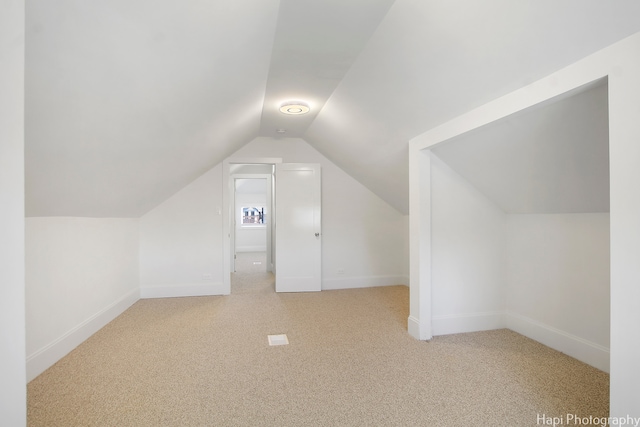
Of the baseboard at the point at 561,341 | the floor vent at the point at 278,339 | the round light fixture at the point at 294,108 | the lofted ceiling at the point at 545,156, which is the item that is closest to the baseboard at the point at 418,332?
the baseboard at the point at 561,341

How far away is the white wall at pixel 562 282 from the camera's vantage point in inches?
108

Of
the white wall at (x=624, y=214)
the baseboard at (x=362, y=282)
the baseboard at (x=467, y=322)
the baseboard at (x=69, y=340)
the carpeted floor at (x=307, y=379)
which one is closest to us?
the white wall at (x=624, y=214)

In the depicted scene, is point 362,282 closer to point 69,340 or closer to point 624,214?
point 69,340

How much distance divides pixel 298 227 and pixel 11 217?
187 inches

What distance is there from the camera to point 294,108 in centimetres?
419

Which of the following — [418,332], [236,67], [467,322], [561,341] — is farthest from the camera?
[467,322]

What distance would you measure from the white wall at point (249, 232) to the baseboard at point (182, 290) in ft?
19.6

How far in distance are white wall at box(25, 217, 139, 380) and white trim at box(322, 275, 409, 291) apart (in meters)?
2.94

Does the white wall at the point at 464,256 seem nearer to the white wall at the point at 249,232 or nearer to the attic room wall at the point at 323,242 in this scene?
the attic room wall at the point at 323,242

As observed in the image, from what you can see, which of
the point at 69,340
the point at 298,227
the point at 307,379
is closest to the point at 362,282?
the point at 298,227

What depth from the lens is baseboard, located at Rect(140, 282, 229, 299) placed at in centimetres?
521

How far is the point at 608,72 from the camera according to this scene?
65.1 inches

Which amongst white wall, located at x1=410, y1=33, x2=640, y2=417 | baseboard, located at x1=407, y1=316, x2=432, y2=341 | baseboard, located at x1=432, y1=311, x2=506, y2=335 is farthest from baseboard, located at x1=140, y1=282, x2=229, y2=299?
white wall, located at x1=410, y1=33, x2=640, y2=417

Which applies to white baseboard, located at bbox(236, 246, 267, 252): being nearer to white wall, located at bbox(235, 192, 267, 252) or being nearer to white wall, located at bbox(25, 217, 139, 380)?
white wall, located at bbox(235, 192, 267, 252)
